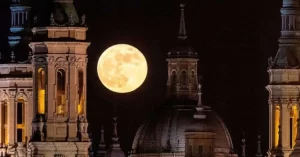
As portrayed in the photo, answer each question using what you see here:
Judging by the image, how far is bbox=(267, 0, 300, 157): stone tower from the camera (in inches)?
7451

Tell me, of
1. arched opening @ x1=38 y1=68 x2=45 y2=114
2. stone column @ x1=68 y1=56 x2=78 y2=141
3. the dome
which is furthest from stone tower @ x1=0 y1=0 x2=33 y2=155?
the dome

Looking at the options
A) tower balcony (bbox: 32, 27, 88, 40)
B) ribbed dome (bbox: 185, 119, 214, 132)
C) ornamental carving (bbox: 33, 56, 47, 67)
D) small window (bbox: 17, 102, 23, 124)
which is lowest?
ribbed dome (bbox: 185, 119, 214, 132)

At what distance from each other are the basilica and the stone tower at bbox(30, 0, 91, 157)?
0.04 metres

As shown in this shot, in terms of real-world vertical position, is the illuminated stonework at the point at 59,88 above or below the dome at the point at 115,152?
above

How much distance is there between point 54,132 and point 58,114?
0.86 meters

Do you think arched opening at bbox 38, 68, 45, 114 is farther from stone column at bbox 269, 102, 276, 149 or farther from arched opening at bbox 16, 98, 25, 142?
stone column at bbox 269, 102, 276, 149

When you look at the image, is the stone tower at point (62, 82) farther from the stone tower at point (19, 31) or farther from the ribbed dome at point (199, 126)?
the ribbed dome at point (199, 126)

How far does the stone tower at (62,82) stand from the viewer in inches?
6599

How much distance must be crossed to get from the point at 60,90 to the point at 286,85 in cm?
2479

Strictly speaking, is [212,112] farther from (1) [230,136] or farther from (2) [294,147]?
(2) [294,147]

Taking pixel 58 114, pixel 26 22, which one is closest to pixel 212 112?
pixel 26 22

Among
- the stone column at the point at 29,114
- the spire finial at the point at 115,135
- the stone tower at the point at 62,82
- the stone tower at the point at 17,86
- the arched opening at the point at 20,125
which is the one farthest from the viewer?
the spire finial at the point at 115,135

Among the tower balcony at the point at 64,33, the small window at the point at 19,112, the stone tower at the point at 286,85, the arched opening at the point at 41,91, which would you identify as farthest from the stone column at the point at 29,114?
the stone tower at the point at 286,85

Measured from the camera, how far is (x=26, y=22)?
18512 cm
